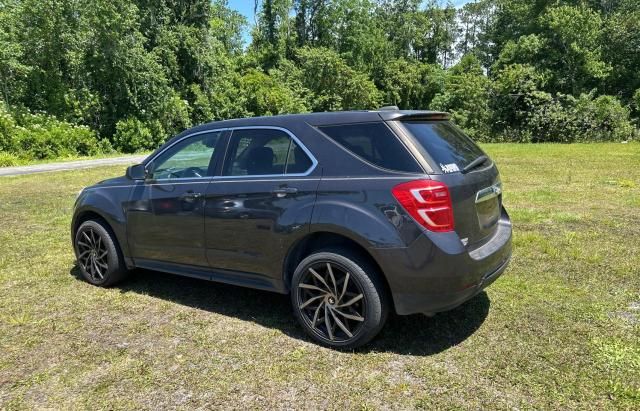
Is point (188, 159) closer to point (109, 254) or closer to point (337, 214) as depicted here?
point (109, 254)

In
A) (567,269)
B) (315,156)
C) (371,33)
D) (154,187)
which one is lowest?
(567,269)

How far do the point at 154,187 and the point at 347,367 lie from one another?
8.01ft

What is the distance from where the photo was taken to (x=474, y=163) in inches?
142

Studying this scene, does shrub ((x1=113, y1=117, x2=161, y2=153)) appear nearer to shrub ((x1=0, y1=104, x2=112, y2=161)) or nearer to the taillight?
shrub ((x1=0, y1=104, x2=112, y2=161))

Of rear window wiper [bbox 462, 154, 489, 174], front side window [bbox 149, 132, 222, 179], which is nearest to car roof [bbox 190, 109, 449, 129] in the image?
front side window [bbox 149, 132, 222, 179]

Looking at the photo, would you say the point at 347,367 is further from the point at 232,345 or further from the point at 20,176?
the point at 20,176

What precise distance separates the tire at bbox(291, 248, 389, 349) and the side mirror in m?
1.92

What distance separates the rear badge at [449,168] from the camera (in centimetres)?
322

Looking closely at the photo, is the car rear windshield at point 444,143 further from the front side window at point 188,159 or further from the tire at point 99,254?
the tire at point 99,254

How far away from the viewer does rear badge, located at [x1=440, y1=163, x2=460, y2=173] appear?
127 inches

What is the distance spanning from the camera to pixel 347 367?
3.22 meters

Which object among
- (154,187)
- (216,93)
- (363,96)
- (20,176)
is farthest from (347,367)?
(363,96)

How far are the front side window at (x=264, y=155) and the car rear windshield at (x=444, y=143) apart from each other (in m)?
0.83

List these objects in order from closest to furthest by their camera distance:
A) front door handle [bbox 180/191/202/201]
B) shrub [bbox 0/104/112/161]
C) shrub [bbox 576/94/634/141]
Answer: front door handle [bbox 180/191/202/201]
shrub [bbox 0/104/112/161]
shrub [bbox 576/94/634/141]
